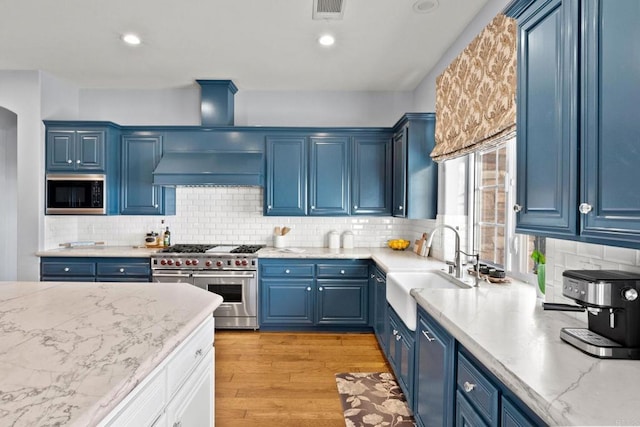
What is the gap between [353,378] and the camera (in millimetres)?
2951

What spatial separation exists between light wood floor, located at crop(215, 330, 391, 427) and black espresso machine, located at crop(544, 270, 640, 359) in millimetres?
1739

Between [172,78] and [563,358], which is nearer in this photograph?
[563,358]

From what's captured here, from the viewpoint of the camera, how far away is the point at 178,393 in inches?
55.4

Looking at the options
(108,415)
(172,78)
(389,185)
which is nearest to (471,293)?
(108,415)

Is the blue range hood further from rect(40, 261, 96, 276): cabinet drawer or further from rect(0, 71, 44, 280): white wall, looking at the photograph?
rect(0, 71, 44, 280): white wall

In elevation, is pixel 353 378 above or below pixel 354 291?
below

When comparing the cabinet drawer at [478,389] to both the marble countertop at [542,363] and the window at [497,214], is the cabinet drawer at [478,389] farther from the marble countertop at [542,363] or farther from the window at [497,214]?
the window at [497,214]

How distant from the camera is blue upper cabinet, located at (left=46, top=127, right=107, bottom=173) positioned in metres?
4.08

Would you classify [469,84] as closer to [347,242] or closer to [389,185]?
[389,185]

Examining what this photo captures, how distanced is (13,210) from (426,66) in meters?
5.54

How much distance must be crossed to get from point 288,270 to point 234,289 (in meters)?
0.65

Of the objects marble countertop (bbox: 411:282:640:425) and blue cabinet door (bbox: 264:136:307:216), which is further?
blue cabinet door (bbox: 264:136:307:216)

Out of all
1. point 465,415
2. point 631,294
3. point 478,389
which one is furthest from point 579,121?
point 465,415

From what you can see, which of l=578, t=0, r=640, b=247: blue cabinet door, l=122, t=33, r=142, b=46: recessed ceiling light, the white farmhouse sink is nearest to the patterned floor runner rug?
the white farmhouse sink
